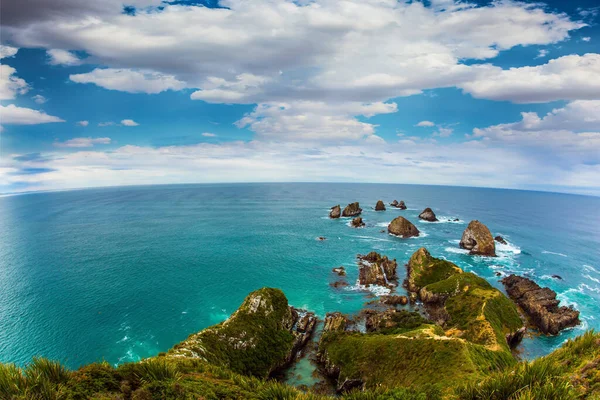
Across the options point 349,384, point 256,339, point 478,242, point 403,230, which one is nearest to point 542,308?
point 478,242

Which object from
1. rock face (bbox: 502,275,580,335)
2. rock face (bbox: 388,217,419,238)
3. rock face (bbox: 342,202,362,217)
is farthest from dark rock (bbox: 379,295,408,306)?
rock face (bbox: 342,202,362,217)

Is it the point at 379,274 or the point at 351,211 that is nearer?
the point at 379,274

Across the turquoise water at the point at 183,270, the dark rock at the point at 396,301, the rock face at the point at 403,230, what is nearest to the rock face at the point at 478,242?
the turquoise water at the point at 183,270

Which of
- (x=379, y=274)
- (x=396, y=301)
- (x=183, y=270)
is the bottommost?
(x=396, y=301)

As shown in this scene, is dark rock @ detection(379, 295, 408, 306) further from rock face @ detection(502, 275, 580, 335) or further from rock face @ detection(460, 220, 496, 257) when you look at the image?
rock face @ detection(460, 220, 496, 257)

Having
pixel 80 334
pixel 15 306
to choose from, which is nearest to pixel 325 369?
pixel 80 334

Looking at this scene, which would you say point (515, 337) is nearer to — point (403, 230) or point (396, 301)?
point (396, 301)
